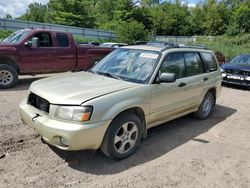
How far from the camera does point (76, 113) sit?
10.8ft

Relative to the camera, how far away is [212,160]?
4.05 m

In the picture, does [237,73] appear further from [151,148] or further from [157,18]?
[157,18]

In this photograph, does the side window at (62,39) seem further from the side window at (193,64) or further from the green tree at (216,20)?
the green tree at (216,20)

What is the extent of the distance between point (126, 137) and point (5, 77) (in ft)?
18.4

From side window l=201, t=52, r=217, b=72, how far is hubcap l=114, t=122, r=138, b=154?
2781 mm

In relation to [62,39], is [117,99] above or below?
below

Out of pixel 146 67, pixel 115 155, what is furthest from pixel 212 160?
pixel 146 67

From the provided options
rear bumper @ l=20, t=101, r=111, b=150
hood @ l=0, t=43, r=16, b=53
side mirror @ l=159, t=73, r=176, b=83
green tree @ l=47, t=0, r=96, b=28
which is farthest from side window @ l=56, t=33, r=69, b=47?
green tree @ l=47, t=0, r=96, b=28

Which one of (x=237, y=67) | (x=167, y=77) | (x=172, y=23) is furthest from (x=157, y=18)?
(x=167, y=77)

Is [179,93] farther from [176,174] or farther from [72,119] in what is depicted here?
[72,119]

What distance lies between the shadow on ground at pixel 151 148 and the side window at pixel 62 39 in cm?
517

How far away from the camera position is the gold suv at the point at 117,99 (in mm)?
3328

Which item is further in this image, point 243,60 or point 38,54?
point 243,60

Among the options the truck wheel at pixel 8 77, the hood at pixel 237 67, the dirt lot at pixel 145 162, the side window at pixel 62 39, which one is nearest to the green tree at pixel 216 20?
the hood at pixel 237 67
